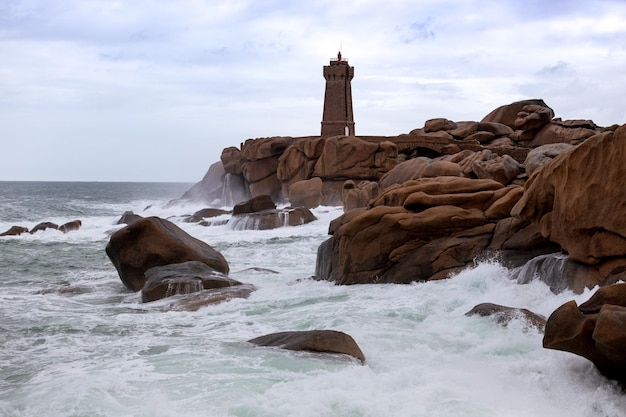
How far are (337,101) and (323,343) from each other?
134 feet

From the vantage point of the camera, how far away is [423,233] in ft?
46.4

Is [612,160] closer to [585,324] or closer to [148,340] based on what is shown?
[585,324]

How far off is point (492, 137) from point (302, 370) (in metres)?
32.3

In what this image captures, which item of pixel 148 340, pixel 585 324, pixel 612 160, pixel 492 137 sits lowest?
pixel 148 340

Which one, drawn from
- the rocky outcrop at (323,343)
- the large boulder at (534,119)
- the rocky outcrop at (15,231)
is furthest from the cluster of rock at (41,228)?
the rocky outcrop at (323,343)

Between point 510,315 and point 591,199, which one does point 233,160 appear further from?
point 510,315

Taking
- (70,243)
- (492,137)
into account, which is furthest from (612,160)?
(492,137)

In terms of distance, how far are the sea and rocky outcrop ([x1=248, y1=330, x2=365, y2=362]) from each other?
153 millimetres

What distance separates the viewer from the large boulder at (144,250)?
15.6 metres

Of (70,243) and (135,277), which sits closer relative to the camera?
(135,277)

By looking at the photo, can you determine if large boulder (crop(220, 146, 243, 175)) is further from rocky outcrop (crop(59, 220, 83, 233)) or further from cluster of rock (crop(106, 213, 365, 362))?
cluster of rock (crop(106, 213, 365, 362))

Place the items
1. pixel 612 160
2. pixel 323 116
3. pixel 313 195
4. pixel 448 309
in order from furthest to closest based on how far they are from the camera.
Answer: pixel 323 116, pixel 313 195, pixel 448 309, pixel 612 160

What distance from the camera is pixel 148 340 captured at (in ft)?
33.8

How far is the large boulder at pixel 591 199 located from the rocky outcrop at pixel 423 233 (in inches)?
88.2
